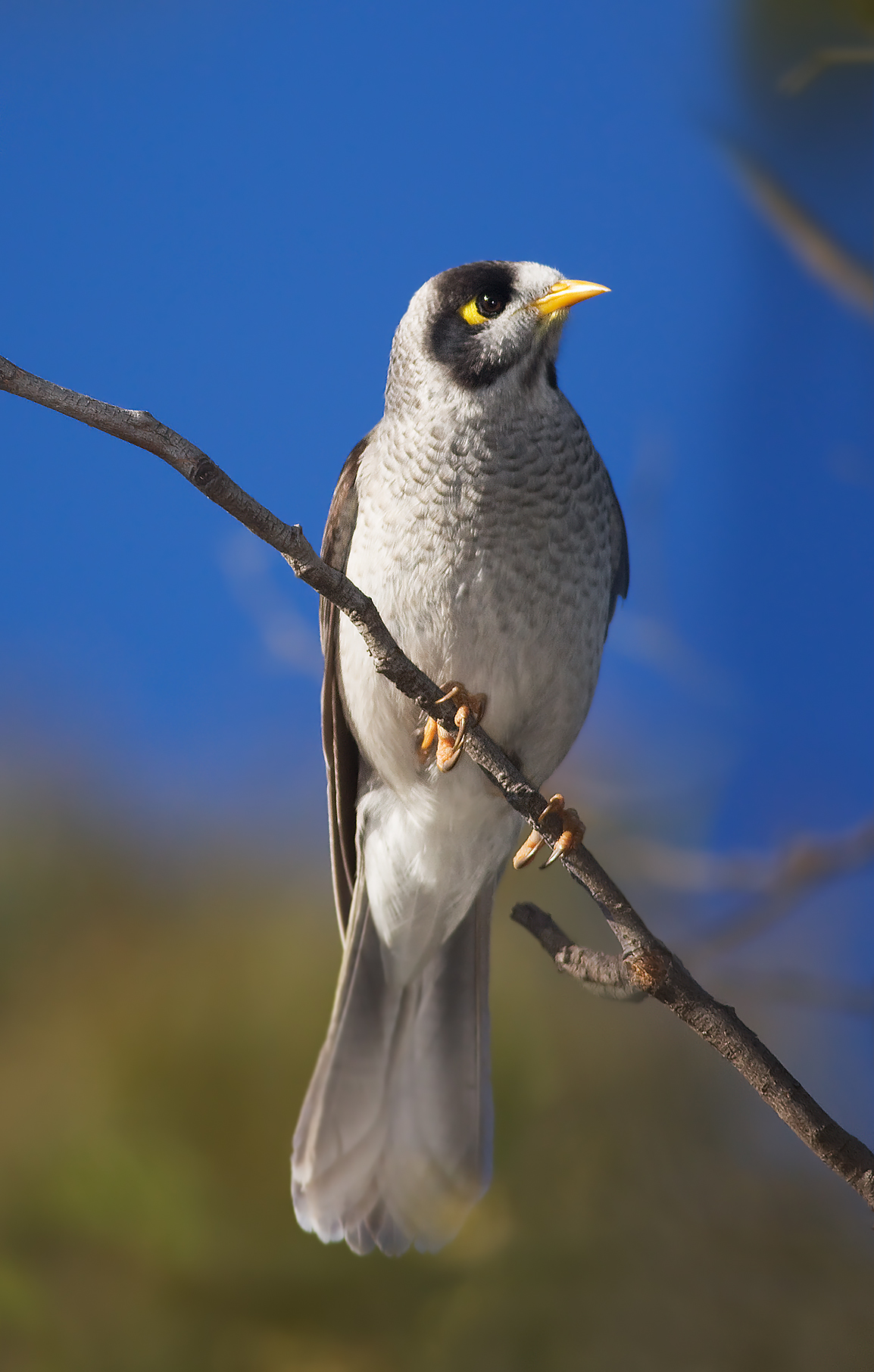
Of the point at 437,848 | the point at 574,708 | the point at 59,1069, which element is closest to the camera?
the point at 574,708

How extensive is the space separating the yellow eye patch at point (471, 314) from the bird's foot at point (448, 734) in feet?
1.51

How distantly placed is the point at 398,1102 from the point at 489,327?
100 cm

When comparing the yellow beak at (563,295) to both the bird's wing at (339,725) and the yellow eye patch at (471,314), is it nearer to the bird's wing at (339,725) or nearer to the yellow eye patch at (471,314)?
the yellow eye patch at (471,314)

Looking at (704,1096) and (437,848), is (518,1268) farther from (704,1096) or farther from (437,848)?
(437,848)

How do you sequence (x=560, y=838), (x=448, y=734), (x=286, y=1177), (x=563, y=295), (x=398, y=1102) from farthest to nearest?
(x=286, y=1177) < (x=398, y=1102) < (x=563, y=295) < (x=448, y=734) < (x=560, y=838)

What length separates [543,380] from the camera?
1380mm

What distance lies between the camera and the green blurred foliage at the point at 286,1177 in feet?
4.90

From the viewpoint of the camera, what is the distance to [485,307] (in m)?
1.36

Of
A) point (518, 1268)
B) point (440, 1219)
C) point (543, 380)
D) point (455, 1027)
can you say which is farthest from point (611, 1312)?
point (543, 380)

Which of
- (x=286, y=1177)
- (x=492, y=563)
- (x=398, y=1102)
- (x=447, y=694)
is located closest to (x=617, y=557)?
(x=492, y=563)

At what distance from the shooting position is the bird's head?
1327mm

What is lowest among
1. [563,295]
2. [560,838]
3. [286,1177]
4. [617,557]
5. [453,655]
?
[560,838]

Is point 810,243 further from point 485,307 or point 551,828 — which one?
point 551,828

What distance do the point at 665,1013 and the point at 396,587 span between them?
1066 millimetres
